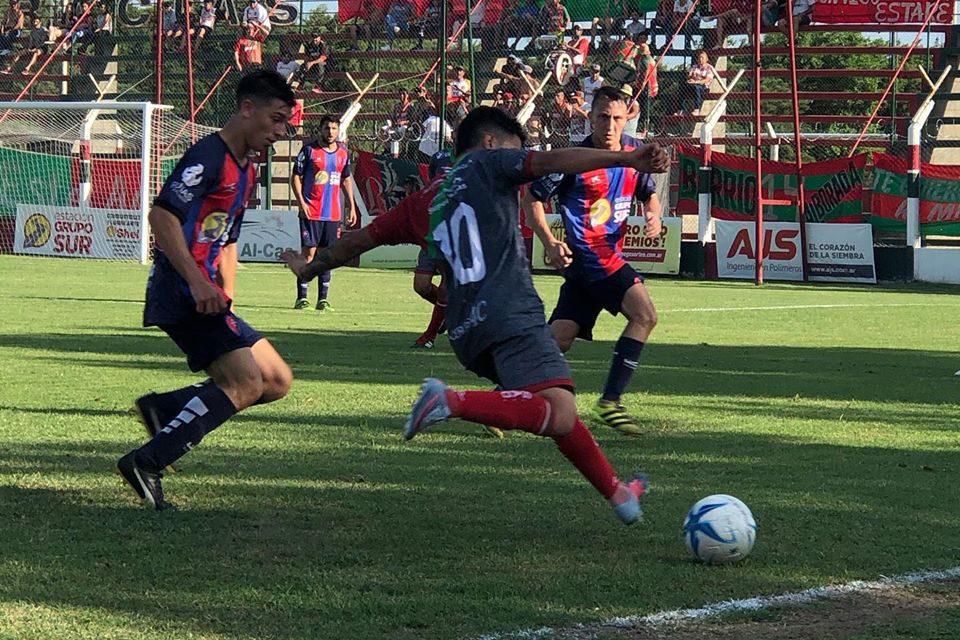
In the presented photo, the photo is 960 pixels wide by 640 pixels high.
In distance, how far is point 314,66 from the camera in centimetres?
3575

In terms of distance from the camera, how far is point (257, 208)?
31.9 metres

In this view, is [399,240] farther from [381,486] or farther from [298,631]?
[298,631]

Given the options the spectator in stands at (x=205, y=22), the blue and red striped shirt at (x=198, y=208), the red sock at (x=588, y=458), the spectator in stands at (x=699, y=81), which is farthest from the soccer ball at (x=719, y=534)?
the spectator in stands at (x=205, y=22)

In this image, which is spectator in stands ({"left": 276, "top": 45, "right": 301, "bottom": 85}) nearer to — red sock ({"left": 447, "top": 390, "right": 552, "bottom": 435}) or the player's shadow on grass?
the player's shadow on grass

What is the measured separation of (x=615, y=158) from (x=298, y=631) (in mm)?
1897

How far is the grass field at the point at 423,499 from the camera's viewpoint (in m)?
4.43

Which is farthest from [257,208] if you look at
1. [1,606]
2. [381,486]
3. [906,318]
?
[1,606]

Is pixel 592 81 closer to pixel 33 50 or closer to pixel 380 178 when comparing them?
pixel 380 178

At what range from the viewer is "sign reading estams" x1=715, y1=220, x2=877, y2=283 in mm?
26531

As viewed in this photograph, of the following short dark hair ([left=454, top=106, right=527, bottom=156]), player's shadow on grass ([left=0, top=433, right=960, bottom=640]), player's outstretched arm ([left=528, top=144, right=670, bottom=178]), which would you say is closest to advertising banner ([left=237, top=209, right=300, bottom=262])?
player's shadow on grass ([left=0, top=433, right=960, bottom=640])

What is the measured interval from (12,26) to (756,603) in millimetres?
38386

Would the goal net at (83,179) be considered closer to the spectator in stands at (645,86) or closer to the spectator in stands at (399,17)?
the spectator in stands at (399,17)

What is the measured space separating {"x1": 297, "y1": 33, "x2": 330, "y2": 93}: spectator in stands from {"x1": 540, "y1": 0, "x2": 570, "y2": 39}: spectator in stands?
5.66m

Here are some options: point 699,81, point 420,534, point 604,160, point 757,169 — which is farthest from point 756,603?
point 699,81
